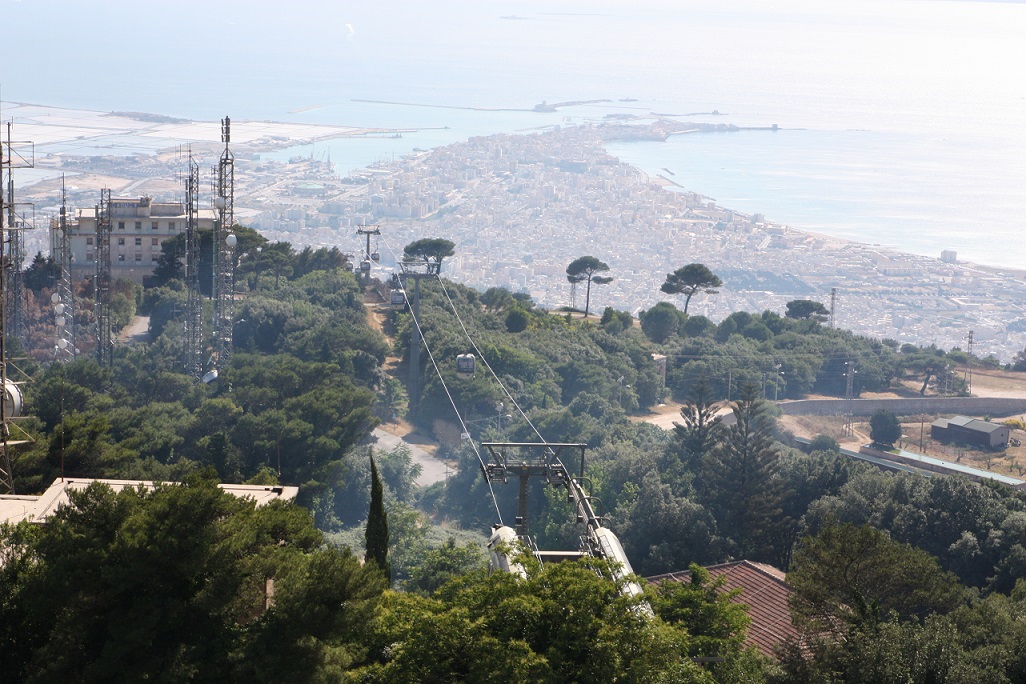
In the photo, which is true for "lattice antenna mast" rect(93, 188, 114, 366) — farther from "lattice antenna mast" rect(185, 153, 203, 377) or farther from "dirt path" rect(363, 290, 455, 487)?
"dirt path" rect(363, 290, 455, 487)

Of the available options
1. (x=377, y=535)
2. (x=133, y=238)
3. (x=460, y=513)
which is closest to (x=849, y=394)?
(x=460, y=513)

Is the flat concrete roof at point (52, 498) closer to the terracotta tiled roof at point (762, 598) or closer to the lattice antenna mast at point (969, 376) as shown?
the terracotta tiled roof at point (762, 598)

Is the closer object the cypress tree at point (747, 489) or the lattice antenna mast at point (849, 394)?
the cypress tree at point (747, 489)

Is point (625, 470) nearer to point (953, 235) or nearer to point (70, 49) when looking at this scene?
point (953, 235)

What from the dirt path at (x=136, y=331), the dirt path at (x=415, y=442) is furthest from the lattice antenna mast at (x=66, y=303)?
the dirt path at (x=415, y=442)

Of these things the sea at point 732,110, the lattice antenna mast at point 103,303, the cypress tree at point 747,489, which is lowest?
the cypress tree at point 747,489

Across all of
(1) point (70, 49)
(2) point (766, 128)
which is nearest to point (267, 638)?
(2) point (766, 128)
